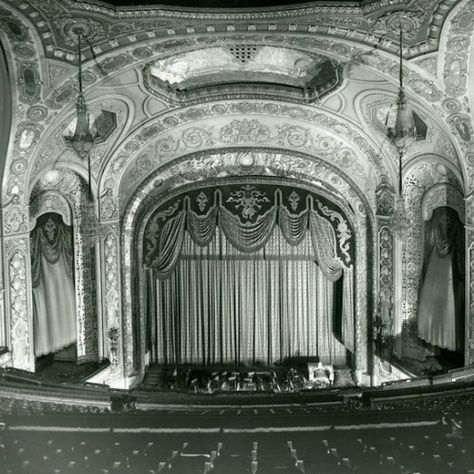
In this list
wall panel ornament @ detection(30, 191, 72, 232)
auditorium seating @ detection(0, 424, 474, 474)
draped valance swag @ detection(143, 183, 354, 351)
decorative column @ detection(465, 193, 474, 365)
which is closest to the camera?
auditorium seating @ detection(0, 424, 474, 474)

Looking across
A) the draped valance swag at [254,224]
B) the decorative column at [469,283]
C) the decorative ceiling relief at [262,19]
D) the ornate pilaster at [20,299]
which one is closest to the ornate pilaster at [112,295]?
the draped valance swag at [254,224]

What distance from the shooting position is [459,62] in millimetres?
8930

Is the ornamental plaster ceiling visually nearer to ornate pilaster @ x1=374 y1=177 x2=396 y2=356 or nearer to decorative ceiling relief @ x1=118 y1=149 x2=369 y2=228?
decorative ceiling relief @ x1=118 y1=149 x2=369 y2=228

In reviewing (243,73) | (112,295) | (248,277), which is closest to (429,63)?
(243,73)

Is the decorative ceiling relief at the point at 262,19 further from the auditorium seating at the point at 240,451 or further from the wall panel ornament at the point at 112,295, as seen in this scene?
the auditorium seating at the point at 240,451

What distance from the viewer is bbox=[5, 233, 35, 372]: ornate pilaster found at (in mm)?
10508

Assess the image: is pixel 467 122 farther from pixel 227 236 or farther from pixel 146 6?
pixel 227 236

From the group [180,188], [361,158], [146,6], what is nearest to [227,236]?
[180,188]

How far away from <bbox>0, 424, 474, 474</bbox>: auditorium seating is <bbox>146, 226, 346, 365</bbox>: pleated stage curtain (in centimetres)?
1106

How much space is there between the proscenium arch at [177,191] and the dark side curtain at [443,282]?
141 centimetres

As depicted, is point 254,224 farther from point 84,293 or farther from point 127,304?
point 84,293

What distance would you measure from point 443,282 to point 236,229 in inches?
183

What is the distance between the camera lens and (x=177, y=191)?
551 inches

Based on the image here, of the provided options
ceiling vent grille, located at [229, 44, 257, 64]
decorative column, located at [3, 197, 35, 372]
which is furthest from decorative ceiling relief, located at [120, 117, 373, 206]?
decorative column, located at [3, 197, 35, 372]
